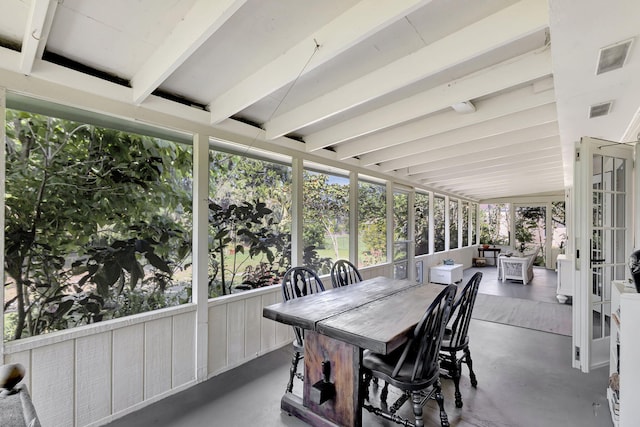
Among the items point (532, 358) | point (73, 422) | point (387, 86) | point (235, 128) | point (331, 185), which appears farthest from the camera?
point (331, 185)

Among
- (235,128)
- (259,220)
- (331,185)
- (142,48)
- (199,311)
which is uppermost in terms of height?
(142,48)

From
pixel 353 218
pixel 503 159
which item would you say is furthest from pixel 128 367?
pixel 503 159

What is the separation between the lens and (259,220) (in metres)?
3.17

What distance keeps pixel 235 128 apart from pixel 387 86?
144 cm

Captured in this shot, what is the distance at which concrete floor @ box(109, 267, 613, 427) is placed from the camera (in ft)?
6.82

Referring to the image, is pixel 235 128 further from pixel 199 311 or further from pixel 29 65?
pixel 199 311

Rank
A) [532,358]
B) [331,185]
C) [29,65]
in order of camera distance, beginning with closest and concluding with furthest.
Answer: [29,65]
[532,358]
[331,185]

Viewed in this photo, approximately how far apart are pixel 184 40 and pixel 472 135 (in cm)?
298

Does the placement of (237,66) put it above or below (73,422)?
above

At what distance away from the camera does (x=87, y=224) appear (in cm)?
203

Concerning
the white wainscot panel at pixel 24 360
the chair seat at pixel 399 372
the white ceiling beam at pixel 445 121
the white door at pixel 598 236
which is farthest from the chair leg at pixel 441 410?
the white wainscot panel at pixel 24 360

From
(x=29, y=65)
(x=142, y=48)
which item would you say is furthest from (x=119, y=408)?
(x=142, y=48)

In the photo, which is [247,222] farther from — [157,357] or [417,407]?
[417,407]

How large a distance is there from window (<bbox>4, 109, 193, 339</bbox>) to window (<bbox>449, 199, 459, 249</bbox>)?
7.51m
